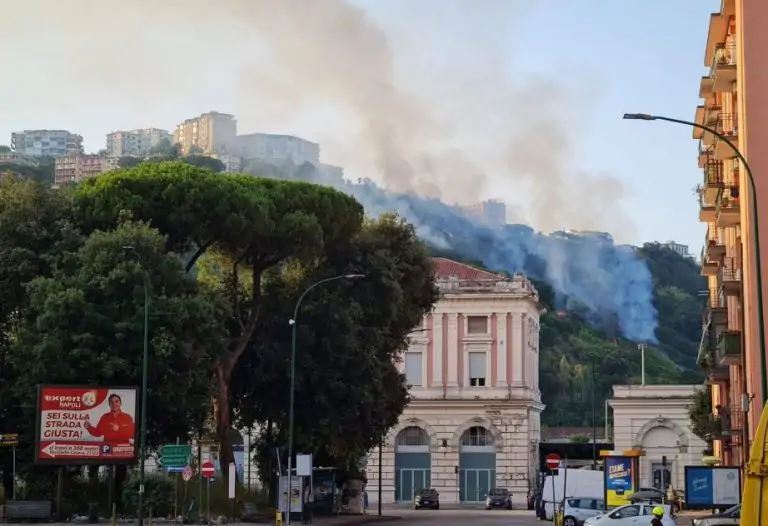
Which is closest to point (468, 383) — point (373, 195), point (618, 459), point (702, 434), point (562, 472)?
point (702, 434)

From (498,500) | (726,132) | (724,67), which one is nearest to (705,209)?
(726,132)

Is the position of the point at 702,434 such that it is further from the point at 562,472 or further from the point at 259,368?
the point at 259,368

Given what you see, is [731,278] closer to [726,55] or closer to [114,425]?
[726,55]

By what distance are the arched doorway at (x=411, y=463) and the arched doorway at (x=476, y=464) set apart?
8.02ft

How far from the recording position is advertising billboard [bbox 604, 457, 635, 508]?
48.4m

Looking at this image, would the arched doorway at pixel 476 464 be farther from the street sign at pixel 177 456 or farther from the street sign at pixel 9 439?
the street sign at pixel 177 456

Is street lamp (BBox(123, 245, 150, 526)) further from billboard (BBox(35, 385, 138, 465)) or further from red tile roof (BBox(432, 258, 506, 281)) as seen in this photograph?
red tile roof (BBox(432, 258, 506, 281))

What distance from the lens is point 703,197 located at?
53.7 m

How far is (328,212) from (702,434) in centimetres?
2587

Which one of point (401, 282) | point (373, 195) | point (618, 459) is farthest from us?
point (373, 195)

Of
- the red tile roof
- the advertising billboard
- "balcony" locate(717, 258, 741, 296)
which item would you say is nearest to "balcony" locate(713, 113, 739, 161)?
"balcony" locate(717, 258, 741, 296)

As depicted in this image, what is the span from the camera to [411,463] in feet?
303

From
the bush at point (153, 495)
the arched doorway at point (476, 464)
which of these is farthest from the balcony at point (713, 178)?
the arched doorway at point (476, 464)

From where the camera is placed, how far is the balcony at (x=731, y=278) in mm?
46000
